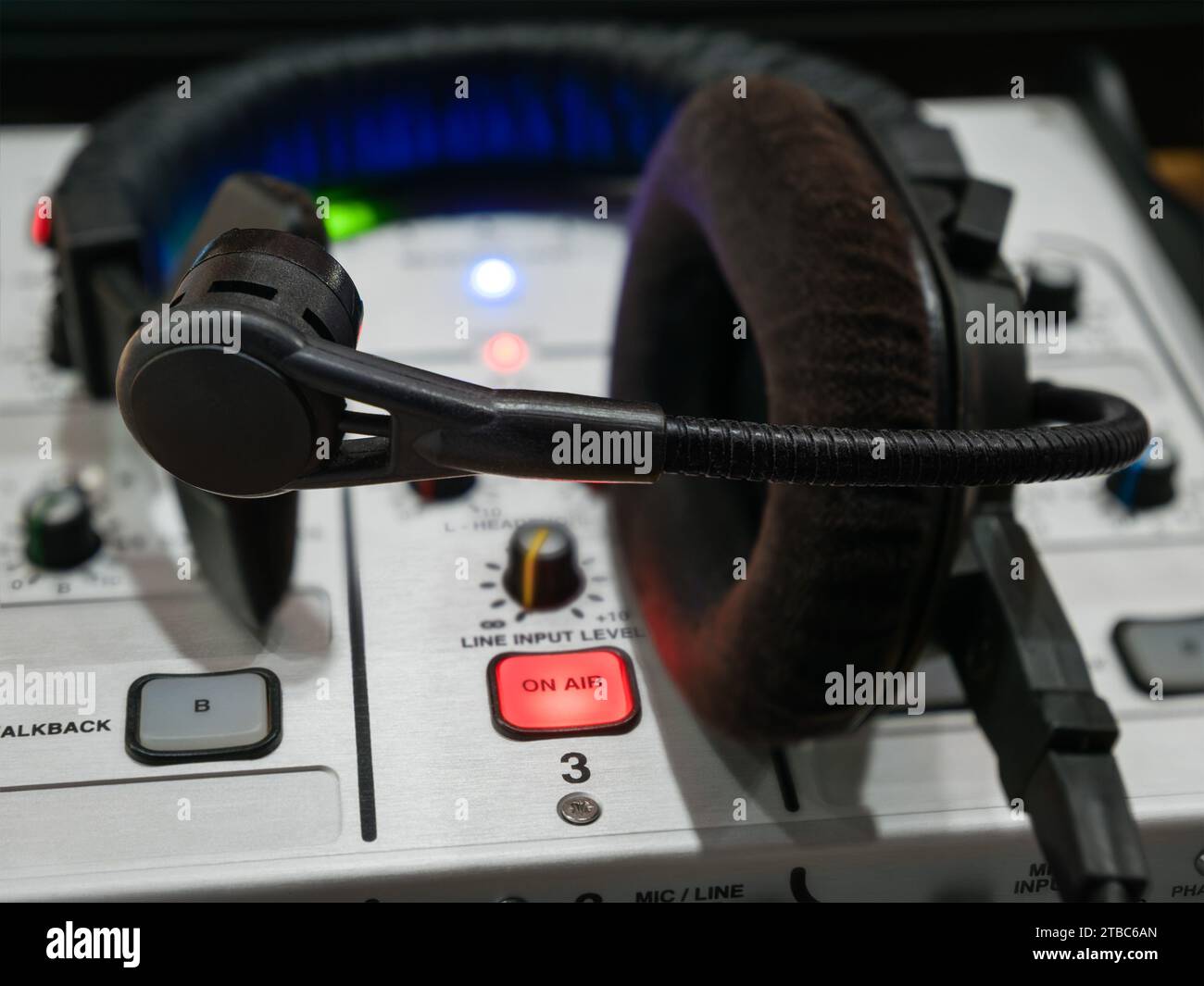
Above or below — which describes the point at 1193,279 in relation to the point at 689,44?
below

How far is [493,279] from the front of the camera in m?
0.79

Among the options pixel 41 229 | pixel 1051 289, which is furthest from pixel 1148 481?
pixel 41 229

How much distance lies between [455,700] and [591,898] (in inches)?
3.9

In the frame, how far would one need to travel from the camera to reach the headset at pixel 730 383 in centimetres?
41

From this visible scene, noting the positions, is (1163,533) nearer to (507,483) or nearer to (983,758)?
(983,758)

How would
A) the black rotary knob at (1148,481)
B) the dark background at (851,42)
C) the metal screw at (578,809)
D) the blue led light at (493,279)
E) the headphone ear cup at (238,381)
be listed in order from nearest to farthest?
the headphone ear cup at (238,381), the metal screw at (578,809), the black rotary knob at (1148,481), the blue led light at (493,279), the dark background at (851,42)

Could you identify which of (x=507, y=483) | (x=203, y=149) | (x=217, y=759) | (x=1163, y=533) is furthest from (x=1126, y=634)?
(x=203, y=149)

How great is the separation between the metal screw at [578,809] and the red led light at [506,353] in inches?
10.6

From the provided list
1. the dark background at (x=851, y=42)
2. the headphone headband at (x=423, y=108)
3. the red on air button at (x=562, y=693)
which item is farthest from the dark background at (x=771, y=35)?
the red on air button at (x=562, y=693)

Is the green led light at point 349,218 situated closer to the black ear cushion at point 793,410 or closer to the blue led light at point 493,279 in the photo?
the blue led light at point 493,279

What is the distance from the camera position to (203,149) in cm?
75

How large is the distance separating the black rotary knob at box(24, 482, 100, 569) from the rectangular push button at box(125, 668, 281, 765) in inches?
3.3

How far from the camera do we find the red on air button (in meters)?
0.56

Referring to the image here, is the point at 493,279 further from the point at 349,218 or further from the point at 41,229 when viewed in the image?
the point at 41,229
